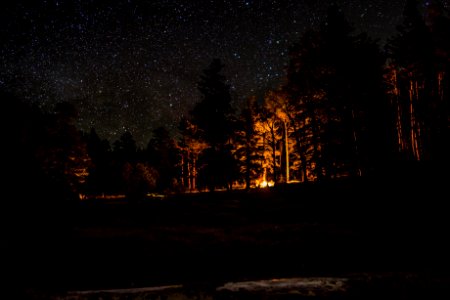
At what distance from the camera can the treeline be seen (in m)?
23.1

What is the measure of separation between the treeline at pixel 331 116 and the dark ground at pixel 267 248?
2.44 m

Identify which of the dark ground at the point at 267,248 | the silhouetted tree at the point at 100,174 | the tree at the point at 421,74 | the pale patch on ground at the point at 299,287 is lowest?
the dark ground at the point at 267,248

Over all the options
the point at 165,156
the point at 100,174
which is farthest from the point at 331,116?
the point at 100,174

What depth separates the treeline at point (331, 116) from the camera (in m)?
23.1

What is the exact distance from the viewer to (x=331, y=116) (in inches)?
955

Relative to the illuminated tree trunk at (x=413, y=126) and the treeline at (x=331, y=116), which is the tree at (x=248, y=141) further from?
the illuminated tree trunk at (x=413, y=126)

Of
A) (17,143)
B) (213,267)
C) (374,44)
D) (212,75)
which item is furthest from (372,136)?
(17,143)

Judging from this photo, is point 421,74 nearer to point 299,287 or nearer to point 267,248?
point 267,248

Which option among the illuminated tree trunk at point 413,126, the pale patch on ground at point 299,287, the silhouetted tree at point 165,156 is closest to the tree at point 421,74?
the illuminated tree trunk at point 413,126

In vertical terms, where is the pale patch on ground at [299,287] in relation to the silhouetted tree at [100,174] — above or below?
below

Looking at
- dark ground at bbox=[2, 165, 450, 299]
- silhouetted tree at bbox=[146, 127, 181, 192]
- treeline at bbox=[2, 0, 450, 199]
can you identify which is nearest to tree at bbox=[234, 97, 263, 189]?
treeline at bbox=[2, 0, 450, 199]

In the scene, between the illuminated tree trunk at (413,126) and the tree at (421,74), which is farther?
the illuminated tree trunk at (413,126)

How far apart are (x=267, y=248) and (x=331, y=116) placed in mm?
18329

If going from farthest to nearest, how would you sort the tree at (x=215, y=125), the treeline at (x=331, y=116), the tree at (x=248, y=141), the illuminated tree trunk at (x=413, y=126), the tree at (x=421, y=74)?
1. the tree at (x=248, y=141)
2. the tree at (x=215, y=125)
3. the illuminated tree trunk at (x=413, y=126)
4. the tree at (x=421, y=74)
5. the treeline at (x=331, y=116)
